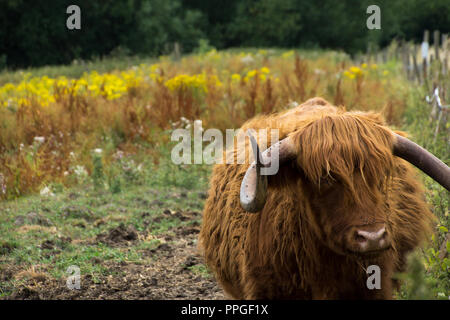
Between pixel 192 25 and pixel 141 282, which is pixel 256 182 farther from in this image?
pixel 192 25

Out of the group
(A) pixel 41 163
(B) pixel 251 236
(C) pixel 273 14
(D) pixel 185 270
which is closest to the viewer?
(B) pixel 251 236

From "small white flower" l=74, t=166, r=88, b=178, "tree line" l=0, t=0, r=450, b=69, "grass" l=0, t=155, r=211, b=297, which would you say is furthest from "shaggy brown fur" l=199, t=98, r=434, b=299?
"tree line" l=0, t=0, r=450, b=69

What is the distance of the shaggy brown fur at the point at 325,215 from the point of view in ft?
8.25

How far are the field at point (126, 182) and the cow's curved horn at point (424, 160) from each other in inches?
21.1

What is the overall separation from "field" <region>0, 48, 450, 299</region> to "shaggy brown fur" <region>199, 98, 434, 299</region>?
27cm

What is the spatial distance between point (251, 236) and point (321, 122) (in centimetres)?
78

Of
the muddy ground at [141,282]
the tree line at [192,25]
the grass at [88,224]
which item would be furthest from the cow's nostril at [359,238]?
the tree line at [192,25]

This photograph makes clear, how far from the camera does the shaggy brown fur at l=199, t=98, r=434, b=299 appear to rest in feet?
8.25

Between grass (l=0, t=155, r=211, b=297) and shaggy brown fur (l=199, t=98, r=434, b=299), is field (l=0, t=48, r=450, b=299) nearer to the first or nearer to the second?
grass (l=0, t=155, r=211, b=297)

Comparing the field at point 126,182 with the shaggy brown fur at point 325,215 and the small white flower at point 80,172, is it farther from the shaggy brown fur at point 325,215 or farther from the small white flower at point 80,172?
the shaggy brown fur at point 325,215

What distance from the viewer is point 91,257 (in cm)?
466

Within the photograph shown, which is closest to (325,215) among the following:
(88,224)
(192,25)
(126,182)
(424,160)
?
(424,160)

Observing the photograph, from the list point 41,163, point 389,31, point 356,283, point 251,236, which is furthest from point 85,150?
point 389,31

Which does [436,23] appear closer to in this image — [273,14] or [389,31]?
[389,31]
